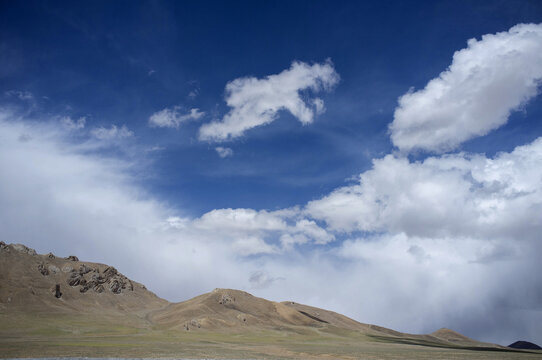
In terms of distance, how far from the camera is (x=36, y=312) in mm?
176375

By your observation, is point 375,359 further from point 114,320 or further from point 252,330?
point 114,320

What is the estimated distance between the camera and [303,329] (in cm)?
19875

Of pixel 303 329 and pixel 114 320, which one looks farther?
pixel 303 329

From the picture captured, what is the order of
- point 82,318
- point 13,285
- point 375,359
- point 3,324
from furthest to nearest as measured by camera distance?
point 13,285 < point 82,318 < point 3,324 < point 375,359

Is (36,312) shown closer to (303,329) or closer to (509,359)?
(303,329)

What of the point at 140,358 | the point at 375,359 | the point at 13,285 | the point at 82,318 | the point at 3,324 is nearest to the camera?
the point at 140,358

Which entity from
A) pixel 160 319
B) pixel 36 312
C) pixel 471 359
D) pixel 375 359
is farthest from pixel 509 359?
pixel 36 312

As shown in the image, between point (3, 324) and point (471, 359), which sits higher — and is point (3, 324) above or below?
below

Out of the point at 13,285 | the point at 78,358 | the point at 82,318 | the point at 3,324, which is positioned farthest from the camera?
the point at 13,285

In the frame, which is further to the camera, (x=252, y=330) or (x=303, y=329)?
(x=303, y=329)

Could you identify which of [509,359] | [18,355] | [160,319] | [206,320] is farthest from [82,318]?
[509,359]

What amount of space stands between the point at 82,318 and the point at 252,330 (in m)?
77.4

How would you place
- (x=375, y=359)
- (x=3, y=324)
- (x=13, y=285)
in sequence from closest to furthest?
(x=375, y=359)
(x=3, y=324)
(x=13, y=285)

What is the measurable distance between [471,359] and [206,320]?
439 feet
